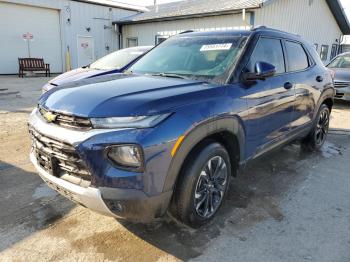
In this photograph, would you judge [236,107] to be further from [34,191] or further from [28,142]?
[28,142]

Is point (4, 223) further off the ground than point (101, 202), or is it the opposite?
point (101, 202)

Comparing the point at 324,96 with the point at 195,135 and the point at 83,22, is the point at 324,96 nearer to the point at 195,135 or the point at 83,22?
the point at 195,135

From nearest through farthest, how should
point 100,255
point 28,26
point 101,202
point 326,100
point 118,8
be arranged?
point 101,202 < point 100,255 < point 326,100 < point 28,26 < point 118,8

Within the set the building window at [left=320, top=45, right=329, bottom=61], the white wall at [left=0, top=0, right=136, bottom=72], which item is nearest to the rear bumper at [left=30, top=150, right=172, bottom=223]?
the white wall at [left=0, top=0, right=136, bottom=72]

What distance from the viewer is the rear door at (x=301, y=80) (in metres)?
4.27

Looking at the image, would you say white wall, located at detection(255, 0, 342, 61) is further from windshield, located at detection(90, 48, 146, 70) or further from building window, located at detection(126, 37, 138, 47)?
building window, located at detection(126, 37, 138, 47)

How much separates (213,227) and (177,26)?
15114mm

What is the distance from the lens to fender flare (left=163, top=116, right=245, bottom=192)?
2.54 meters

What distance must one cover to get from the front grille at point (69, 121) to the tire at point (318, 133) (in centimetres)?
392

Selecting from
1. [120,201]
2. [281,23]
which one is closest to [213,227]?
[120,201]

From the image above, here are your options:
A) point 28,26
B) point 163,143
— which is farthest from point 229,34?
point 28,26

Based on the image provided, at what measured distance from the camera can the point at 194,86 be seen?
2.98m

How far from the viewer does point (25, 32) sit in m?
18.2

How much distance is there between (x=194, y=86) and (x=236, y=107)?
472mm
